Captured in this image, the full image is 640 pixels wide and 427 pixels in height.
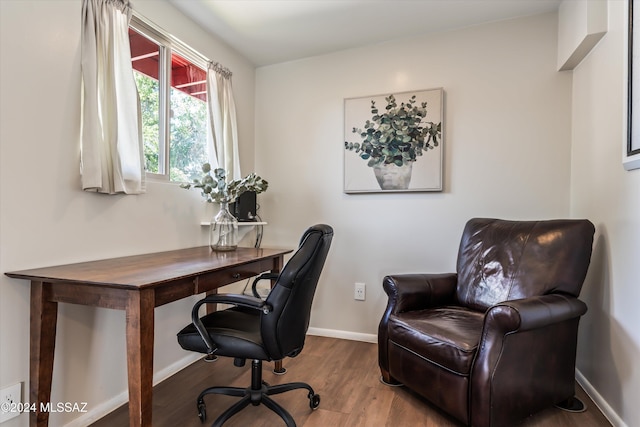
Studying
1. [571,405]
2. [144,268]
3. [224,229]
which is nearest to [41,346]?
[144,268]

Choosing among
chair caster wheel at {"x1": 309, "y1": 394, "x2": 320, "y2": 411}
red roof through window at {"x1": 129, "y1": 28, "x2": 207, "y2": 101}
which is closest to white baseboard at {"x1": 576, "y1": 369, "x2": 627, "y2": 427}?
chair caster wheel at {"x1": 309, "y1": 394, "x2": 320, "y2": 411}

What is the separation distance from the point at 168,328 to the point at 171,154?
1.15 metres

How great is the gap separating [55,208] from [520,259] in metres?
2.39

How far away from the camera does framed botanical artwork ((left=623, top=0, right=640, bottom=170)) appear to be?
1515mm

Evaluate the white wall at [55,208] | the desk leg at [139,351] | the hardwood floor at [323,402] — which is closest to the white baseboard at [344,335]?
the hardwood floor at [323,402]

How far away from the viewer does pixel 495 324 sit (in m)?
1.46

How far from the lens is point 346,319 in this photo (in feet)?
9.30

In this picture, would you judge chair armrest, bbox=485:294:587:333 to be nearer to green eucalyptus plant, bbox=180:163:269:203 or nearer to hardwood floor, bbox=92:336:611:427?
hardwood floor, bbox=92:336:611:427

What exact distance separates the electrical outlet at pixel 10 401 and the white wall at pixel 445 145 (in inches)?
76.0

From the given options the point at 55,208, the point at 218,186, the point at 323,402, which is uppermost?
the point at 218,186

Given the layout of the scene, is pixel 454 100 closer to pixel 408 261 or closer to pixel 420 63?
pixel 420 63

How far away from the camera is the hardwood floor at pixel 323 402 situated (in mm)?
1680

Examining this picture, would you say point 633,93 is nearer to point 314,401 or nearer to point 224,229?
point 314,401

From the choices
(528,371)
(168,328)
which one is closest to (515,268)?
(528,371)
